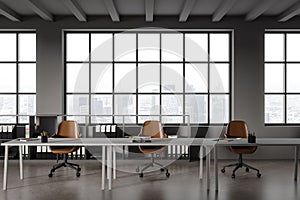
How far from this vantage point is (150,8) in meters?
7.19

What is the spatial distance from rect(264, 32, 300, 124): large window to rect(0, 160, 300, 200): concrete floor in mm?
1659

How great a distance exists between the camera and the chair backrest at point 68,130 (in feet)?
23.4

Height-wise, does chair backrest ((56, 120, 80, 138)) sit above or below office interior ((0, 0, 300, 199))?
below

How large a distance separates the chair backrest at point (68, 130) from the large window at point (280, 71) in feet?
13.2

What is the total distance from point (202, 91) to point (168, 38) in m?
1.32

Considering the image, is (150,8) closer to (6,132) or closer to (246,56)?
(246,56)

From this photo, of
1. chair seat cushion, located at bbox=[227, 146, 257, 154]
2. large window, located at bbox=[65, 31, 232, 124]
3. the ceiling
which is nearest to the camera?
chair seat cushion, located at bbox=[227, 146, 257, 154]

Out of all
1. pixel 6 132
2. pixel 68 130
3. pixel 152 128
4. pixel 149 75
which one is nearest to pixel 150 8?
pixel 149 75

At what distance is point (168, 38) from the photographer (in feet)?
28.2

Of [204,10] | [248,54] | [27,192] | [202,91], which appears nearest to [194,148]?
[202,91]

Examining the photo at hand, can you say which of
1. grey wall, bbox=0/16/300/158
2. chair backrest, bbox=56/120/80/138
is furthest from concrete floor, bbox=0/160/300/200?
grey wall, bbox=0/16/300/158

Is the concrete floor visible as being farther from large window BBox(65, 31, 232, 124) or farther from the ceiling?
the ceiling

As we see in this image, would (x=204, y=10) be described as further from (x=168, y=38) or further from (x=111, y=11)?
(x=111, y=11)

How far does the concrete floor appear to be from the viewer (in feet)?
16.8
